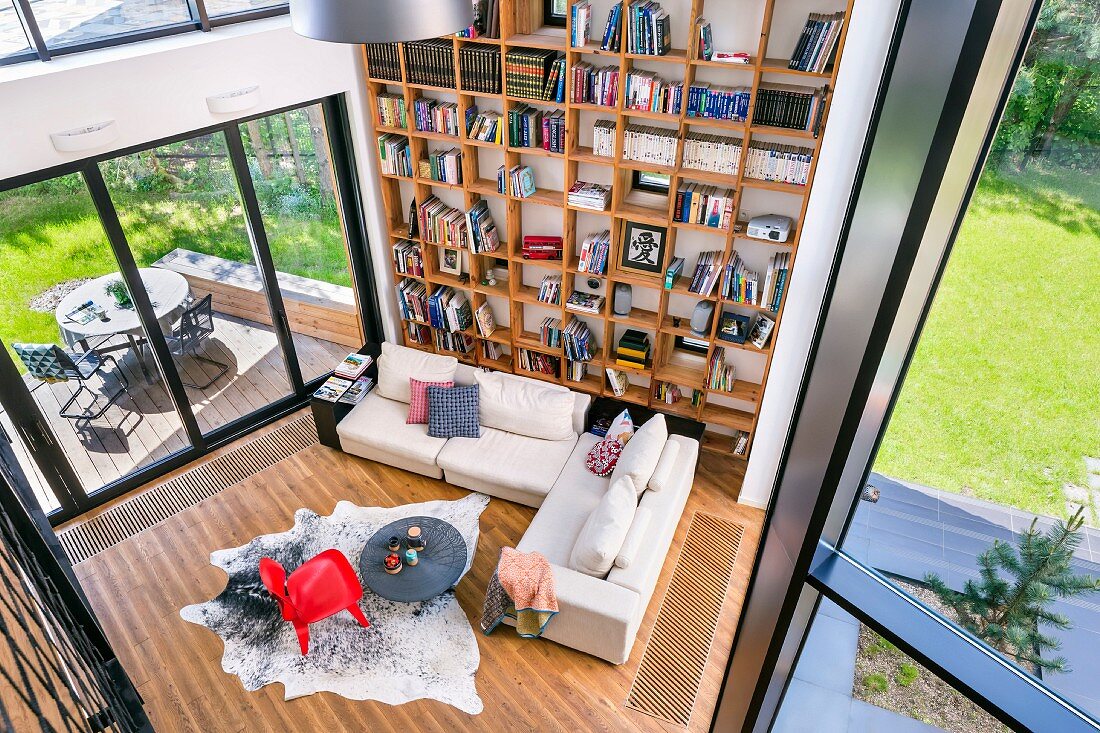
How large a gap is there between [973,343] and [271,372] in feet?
18.9

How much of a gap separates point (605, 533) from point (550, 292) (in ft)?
7.70

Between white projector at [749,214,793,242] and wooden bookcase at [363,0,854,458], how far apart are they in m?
0.07

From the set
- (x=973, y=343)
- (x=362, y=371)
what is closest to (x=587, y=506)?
(x=362, y=371)

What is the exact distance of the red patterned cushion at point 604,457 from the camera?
536 cm

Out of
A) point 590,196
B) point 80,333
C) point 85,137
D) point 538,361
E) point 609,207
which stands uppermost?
point 85,137

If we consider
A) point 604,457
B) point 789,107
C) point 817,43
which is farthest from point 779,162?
point 604,457

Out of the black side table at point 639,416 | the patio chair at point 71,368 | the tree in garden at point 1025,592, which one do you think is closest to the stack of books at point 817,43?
the black side table at point 639,416

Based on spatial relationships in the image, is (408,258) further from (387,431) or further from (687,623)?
(687,623)

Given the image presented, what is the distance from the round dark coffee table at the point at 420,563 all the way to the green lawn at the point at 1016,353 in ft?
11.1

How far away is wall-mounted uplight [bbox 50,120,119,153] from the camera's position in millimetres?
4332

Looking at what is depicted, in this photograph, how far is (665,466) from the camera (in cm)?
514

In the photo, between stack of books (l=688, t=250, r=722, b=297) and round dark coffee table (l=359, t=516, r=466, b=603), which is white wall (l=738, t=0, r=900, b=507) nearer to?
stack of books (l=688, t=250, r=722, b=297)

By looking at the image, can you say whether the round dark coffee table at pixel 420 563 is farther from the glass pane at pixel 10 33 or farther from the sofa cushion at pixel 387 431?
the glass pane at pixel 10 33

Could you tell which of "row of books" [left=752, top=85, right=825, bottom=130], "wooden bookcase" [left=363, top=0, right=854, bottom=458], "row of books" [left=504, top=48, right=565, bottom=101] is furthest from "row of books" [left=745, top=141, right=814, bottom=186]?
"row of books" [left=504, top=48, right=565, bottom=101]
